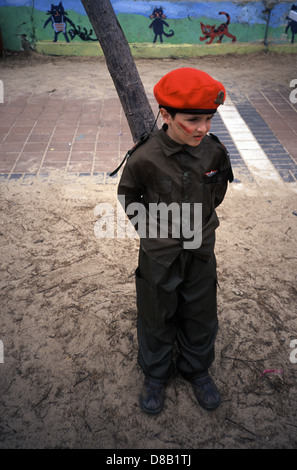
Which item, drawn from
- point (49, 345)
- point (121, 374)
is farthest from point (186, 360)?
point (49, 345)

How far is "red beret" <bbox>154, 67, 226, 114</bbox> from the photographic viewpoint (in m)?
1.68

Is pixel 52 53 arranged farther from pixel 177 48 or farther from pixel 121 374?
pixel 121 374

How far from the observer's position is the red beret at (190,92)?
1685 millimetres

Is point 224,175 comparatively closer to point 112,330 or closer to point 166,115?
point 166,115

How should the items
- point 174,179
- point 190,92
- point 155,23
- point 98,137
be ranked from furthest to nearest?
point 155,23, point 98,137, point 174,179, point 190,92

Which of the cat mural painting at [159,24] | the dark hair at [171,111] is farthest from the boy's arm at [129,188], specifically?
the cat mural painting at [159,24]

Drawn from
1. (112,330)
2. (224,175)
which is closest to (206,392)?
(112,330)

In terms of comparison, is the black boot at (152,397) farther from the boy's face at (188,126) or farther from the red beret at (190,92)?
the red beret at (190,92)

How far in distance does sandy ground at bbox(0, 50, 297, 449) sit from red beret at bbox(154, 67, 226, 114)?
1724mm

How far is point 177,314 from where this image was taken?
2297mm

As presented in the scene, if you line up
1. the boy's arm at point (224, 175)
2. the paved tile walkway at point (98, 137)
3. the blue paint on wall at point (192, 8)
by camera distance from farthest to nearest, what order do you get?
the blue paint on wall at point (192, 8) < the paved tile walkway at point (98, 137) < the boy's arm at point (224, 175)

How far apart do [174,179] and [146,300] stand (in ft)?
2.39

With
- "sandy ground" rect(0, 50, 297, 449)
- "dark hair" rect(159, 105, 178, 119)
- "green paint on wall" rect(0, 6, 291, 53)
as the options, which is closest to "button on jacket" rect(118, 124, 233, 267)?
"dark hair" rect(159, 105, 178, 119)

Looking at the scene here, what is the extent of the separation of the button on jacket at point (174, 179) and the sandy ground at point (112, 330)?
1010 mm
